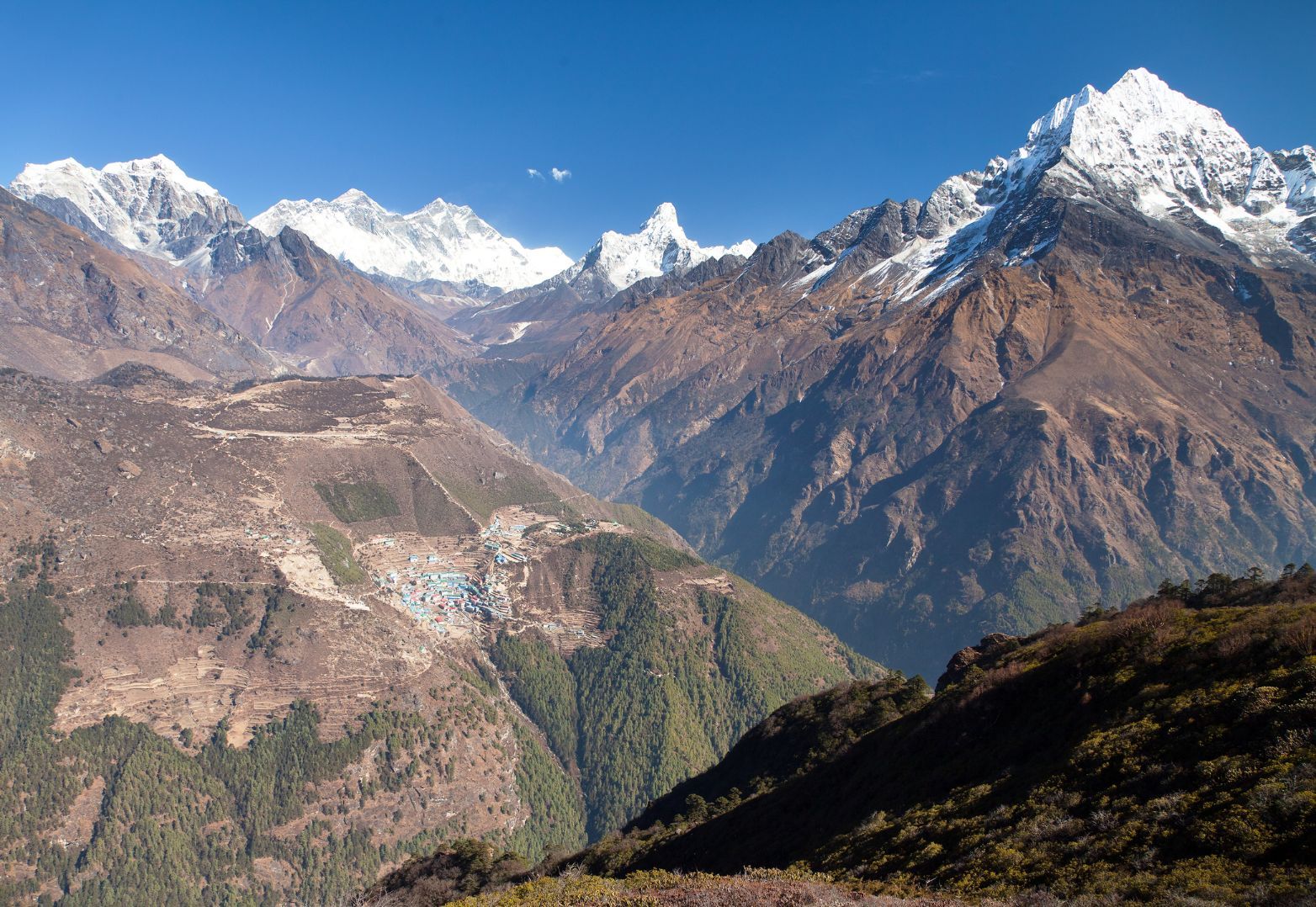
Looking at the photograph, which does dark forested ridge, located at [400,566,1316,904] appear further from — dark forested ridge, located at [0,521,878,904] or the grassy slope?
dark forested ridge, located at [0,521,878,904]

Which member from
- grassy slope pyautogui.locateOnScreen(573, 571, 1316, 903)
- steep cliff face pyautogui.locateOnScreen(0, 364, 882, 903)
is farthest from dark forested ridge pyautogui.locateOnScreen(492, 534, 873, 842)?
grassy slope pyautogui.locateOnScreen(573, 571, 1316, 903)

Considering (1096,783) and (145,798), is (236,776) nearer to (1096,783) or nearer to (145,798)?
(145,798)

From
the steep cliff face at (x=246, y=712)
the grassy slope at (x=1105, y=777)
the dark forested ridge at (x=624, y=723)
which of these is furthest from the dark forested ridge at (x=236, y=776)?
the grassy slope at (x=1105, y=777)

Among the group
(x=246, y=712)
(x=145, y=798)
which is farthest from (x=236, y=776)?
(x=145, y=798)

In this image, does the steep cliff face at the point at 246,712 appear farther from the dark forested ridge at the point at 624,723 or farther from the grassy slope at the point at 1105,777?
the grassy slope at the point at 1105,777

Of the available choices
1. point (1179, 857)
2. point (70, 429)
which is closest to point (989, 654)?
point (1179, 857)

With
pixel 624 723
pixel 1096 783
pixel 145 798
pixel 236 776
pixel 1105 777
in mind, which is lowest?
pixel 145 798

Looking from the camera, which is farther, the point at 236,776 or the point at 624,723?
the point at 624,723

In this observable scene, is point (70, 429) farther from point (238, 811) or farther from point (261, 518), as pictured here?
point (238, 811)

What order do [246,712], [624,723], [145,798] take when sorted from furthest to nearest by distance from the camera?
[624,723], [246,712], [145,798]
